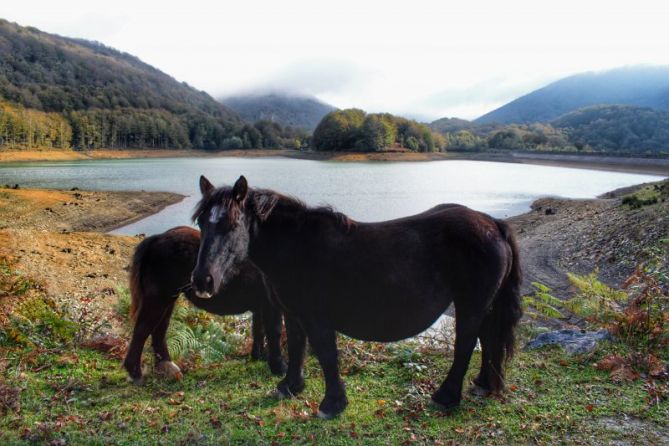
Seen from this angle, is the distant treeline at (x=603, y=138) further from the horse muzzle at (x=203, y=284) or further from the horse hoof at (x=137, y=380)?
the horse muzzle at (x=203, y=284)

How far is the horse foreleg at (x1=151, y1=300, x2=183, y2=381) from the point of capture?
193 inches

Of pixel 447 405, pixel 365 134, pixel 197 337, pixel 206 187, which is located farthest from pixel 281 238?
pixel 365 134

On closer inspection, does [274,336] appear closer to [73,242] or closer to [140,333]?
[140,333]

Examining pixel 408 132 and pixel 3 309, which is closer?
pixel 3 309

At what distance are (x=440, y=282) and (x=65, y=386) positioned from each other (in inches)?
150

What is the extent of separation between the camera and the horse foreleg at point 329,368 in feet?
12.7

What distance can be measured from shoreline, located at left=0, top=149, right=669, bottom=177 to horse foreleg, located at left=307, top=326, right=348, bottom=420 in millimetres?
67301

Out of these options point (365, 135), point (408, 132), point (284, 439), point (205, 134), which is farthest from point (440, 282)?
point (205, 134)

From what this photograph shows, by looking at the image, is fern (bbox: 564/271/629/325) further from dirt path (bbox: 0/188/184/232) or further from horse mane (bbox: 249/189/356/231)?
dirt path (bbox: 0/188/184/232)

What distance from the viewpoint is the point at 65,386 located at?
450 cm

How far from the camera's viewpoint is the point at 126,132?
4215 inches

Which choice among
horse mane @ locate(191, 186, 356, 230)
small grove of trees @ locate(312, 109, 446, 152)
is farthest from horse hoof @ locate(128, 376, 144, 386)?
small grove of trees @ locate(312, 109, 446, 152)

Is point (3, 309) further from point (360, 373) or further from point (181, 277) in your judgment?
point (360, 373)

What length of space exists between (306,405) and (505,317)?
203cm
